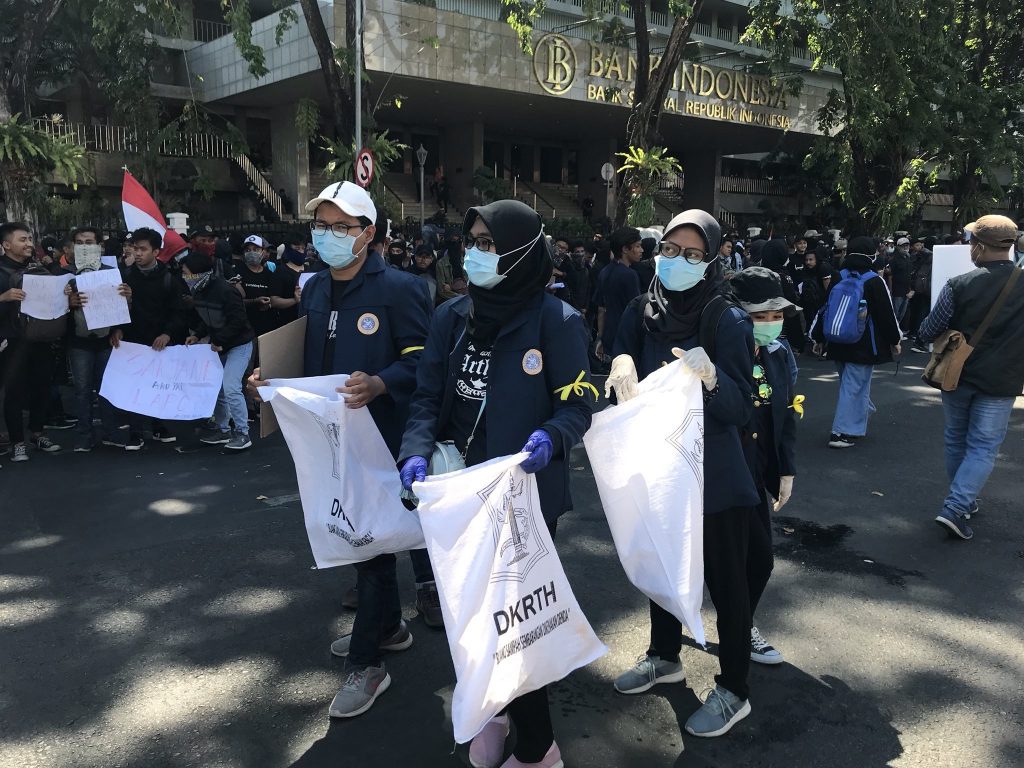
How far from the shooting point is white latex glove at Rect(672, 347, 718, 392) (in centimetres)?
262

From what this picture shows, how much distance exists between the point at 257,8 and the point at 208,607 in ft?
89.3

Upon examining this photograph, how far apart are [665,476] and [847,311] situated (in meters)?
5.21

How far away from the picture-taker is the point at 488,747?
277 centimetres

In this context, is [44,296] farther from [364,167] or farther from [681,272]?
[681,272]

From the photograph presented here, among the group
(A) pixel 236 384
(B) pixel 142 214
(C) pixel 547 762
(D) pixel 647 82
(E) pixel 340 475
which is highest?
(D) pixel 647 82

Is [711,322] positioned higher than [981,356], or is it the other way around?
[711,322]

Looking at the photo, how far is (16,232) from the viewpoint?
22.4 ft

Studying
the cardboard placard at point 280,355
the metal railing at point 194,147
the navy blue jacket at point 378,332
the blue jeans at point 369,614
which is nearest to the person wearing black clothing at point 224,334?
the cardboard placard at point 280,355

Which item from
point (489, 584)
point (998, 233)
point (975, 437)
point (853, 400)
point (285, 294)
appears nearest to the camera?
point (489, 584)

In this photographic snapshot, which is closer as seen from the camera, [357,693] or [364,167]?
[357,693]

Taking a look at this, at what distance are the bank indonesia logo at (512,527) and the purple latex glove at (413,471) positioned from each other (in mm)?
284

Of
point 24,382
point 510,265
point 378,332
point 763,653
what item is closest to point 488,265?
point 510,265

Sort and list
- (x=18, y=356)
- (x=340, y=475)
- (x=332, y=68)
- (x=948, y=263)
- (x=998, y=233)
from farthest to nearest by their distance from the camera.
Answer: (x=332, y=68) < (x=18, y=356) < (x=948, y=263) < (x=998, y=233) < (x=340, y=475)

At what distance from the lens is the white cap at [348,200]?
126 inches
